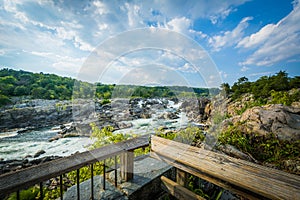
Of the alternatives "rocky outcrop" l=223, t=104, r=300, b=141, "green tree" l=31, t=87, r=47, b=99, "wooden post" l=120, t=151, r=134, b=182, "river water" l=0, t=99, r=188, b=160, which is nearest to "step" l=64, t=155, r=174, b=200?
"wooden post" l=120, t=151, r=134, b=182

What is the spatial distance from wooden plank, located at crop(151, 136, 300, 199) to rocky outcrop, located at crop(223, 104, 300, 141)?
287 cm

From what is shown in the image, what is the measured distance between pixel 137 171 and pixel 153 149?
1.83 ft

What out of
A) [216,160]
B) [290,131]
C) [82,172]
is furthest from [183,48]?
[290,131]

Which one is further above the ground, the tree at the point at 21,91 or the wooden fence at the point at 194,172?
the tree at the point at 21,91

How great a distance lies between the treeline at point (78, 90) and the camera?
2709mm

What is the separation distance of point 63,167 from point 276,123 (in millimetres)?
4104

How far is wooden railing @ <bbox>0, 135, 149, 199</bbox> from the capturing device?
78 cm

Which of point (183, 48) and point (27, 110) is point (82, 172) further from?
point (27, 110)

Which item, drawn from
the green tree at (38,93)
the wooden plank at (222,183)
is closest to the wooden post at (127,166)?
the wooden plank at (222,183)

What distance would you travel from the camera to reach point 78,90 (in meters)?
2.69

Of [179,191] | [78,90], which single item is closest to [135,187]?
[179,191]

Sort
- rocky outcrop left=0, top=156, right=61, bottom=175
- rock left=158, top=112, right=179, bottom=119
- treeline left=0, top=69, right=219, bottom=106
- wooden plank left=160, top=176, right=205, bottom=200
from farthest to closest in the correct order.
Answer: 1. rock left=158, top=112, right=179, bottom=119
2. rocky outcrop left=0, top=156, right=61, bottom=175
3. treeline left=0, top=69, right=219, bottom=106
4. wooden plank left=160, top=176, right=205, bottom=200

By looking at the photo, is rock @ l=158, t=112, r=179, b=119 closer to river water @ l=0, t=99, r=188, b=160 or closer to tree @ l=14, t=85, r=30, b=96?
river water @ l=0, t=99, r=188, b=160

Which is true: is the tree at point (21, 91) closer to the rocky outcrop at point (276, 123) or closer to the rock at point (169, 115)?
A: the rock at point (169, 115)
